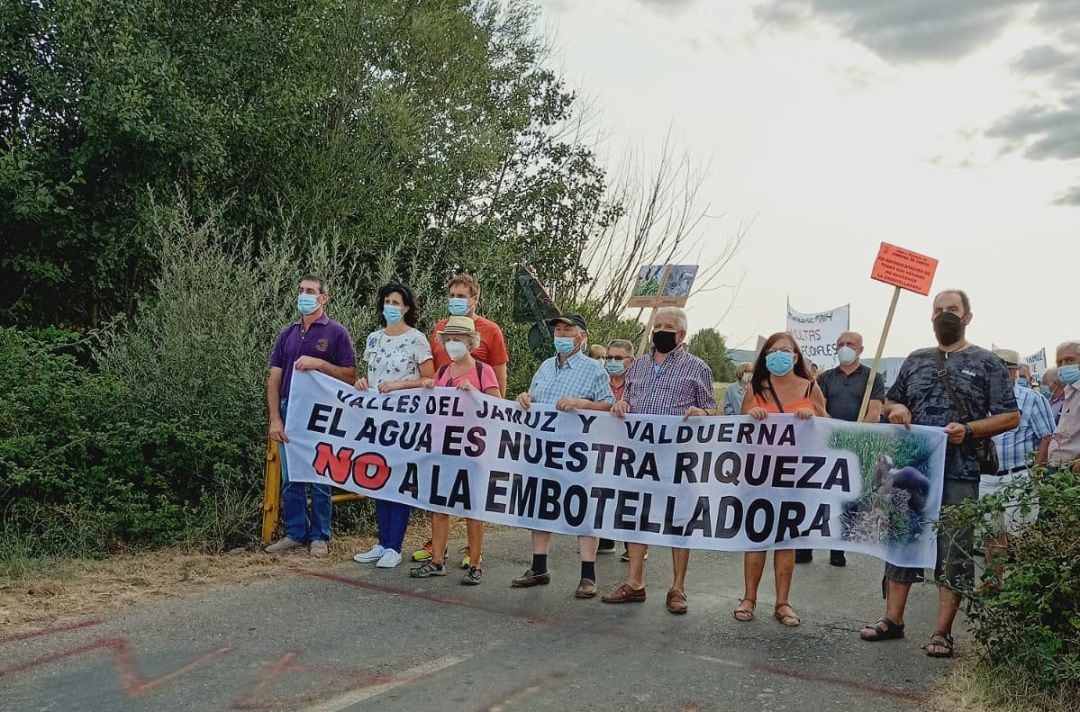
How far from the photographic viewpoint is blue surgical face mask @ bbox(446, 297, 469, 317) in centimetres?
724

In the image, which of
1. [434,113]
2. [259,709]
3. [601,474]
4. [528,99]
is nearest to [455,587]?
[601,474]

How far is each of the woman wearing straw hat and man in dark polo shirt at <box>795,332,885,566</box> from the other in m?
3.14

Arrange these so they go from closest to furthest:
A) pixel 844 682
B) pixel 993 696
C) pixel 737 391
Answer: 1. pixel 993 696
2. pixel 844 682
3. pixel 737 391

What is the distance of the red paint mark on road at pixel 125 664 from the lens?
4535 millimetres

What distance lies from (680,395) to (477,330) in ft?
6.03

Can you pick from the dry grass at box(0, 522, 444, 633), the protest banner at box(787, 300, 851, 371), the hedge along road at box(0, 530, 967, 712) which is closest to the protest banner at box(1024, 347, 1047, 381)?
the protest banner at box(787, 300, 851, 371)

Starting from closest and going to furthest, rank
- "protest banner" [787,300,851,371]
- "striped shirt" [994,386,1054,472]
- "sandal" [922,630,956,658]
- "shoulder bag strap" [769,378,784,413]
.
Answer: "sandal" [922,630,956,658]
"shoulder bag strap" [769,378,784,413]
"striped shirt" [994,386,1054,472]
"protest banner" [787,300,851,371]

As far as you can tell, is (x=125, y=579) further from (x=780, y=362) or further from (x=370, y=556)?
(x=780, y=362)

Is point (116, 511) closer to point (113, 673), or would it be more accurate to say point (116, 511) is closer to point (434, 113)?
point (113, 673)

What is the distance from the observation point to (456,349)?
7031mm

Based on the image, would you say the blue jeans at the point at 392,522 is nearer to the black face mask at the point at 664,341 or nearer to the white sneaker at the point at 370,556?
the white sneaker at the point at 370,556

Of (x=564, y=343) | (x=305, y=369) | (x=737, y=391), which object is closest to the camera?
(x=564, y=343)

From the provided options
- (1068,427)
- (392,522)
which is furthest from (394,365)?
(1068,427)

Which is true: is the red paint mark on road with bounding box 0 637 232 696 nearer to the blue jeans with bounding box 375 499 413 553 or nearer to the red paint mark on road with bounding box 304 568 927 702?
the red paint mark on road with bounding box 304 568 927 702
